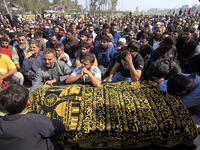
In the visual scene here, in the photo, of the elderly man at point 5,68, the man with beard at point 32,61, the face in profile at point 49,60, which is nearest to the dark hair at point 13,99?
the face in profile at point 49,60

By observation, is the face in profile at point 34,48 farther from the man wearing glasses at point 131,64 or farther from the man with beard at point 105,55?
the man wearing glasses at point 131,64

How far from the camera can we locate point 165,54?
151 inches

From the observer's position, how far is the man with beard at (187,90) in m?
1.97

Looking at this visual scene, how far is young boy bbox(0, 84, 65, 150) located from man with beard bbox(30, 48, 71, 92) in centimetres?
139

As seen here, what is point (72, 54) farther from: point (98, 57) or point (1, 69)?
point (1, 69)

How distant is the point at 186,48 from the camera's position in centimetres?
434

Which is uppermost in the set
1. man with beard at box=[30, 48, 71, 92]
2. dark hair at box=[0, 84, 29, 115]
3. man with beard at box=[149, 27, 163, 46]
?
man with beard at box=[149, 27, 163, 46]

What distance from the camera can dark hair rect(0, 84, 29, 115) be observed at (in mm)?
1378

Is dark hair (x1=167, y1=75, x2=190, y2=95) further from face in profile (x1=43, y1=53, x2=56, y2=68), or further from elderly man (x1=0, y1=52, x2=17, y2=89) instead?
elderly man (x1=0, y1=52, x2=17, y2=89)

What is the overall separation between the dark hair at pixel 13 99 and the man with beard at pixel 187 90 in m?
2.19

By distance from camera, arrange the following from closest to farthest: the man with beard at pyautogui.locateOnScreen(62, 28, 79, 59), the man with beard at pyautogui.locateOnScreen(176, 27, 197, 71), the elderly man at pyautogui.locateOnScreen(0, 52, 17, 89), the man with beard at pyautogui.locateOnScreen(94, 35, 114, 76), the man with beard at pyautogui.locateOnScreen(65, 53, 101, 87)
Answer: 1. the man with beard at pyautogui.locateOnScreen(65, 53, 101, 87)
2. the elderly man at pyautogui.locateOnScreen(0, 52, 17, 89)
3. the man with beard at pyautogui.locateOnScreen(176, 27, 197, 71)
4. the man with beard at pyautogui.locateOnScreen(94, 35, 114, 76)
5. the man with beard at pyautogui.locateOnScreen(62, 28, 79, 59)

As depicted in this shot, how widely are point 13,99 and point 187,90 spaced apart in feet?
8.44

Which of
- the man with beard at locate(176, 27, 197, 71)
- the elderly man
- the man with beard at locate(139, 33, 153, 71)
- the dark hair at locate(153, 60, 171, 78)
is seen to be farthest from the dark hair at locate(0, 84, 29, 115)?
the man with beard at locate(176, 27, 197, 71)

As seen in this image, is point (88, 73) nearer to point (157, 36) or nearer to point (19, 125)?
point (19, 125)
